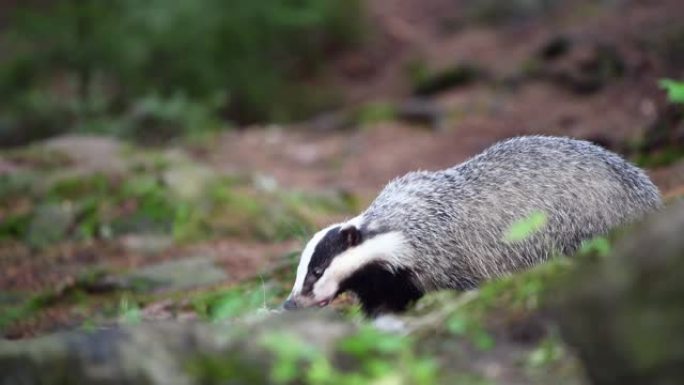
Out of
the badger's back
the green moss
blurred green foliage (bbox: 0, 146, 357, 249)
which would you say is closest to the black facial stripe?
the badger's back

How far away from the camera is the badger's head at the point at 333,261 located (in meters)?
5.84

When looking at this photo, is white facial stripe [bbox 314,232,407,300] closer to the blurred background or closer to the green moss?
the blurred background

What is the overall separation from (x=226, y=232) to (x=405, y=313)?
18.1 ft

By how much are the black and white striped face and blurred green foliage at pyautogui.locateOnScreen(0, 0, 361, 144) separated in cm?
1038

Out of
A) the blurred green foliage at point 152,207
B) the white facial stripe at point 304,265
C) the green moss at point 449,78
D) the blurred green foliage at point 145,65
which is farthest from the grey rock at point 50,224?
the green moss at point 449,78

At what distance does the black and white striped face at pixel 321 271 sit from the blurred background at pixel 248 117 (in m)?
0.52

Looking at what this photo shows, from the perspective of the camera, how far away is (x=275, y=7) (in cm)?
1798

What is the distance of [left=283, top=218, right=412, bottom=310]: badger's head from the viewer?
584 cm

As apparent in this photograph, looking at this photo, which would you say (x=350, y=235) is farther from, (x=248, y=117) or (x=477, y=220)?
(x=248, y=117)

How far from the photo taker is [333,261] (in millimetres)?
5883

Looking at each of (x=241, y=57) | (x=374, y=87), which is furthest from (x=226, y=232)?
(x=374, y=87)

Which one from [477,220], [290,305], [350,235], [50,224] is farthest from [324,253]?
[50,224]

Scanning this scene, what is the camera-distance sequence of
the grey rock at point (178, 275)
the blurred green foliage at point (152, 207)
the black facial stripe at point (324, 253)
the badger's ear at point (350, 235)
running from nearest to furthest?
the black facial stripe at point (324, 253)
the badger's ear at point (350, 235)
the grey rock at point (178, 275)
the blurred green foliage at point (152, 207)

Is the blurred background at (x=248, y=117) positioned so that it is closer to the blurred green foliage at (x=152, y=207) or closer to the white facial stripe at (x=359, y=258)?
the blurred green foliage at (x=152, y=207)
